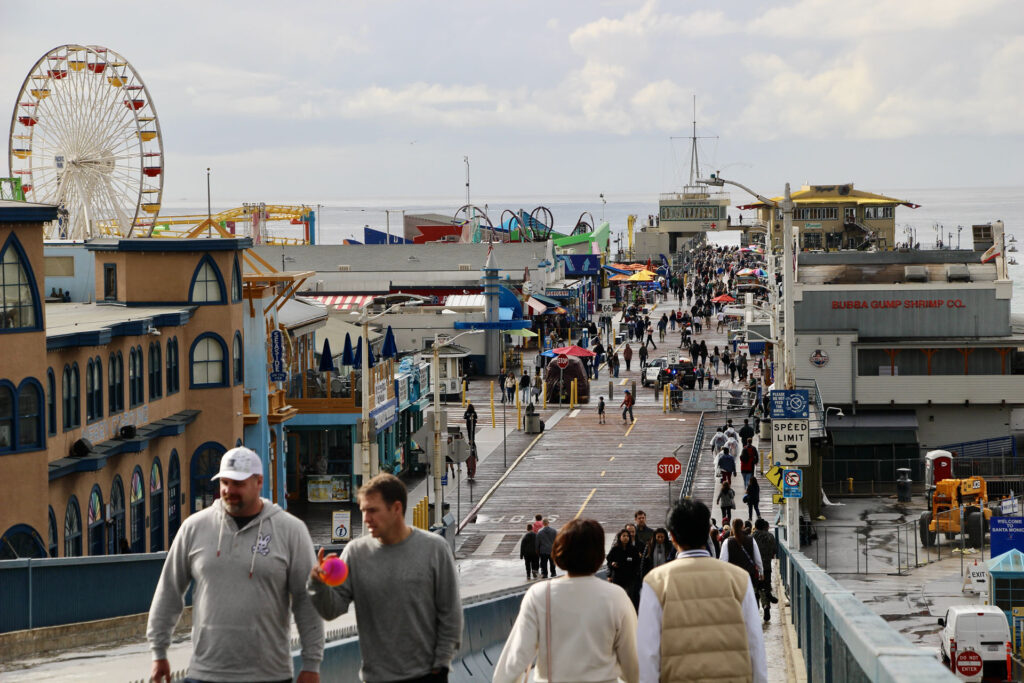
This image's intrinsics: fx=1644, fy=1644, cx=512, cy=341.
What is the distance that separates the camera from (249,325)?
3562 cm

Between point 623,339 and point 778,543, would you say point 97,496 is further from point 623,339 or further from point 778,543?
point 623,339

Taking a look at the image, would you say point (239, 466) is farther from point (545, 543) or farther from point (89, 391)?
point (89, 391)

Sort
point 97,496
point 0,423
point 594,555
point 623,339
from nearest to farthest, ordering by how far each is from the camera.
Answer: point 594,555 → point 0,423 → point 97,496 → point 623,339

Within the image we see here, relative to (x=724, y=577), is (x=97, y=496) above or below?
below

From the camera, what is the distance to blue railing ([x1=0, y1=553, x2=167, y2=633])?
18.3 metres

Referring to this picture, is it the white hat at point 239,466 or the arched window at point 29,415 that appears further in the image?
the arched window at point 29,415

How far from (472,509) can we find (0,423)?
18.5 meters

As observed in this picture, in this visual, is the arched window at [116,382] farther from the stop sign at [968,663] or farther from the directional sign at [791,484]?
the stop sign at [968,663]

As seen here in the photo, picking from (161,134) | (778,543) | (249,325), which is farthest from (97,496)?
(161,134)

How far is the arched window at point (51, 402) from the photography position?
2608 cm

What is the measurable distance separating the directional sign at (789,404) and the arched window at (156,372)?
11.8m

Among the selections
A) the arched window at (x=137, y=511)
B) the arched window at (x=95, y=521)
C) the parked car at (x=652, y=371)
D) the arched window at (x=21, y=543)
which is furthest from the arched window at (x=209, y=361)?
the parked car at (x=652, y=371)

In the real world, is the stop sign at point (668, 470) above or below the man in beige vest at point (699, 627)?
below

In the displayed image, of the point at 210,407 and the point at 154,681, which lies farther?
the point at 210,407
